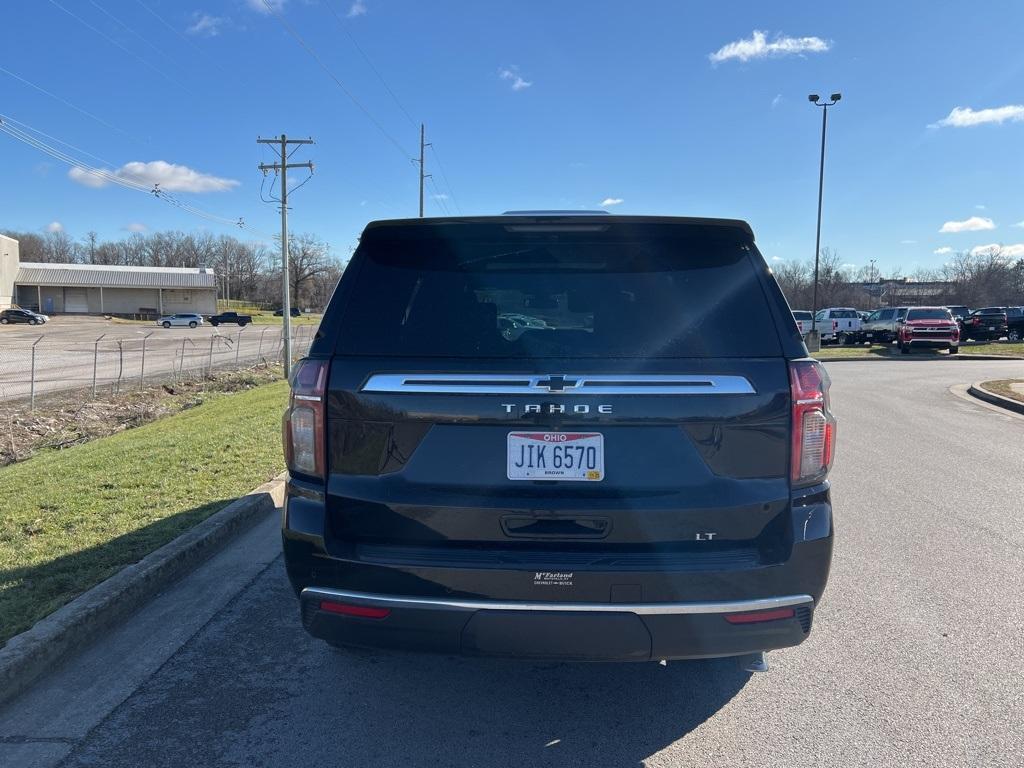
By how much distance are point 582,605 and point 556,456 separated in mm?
535

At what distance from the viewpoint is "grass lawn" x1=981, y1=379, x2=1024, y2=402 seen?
14.0 m

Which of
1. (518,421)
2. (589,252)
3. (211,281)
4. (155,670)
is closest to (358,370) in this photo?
(518,421)

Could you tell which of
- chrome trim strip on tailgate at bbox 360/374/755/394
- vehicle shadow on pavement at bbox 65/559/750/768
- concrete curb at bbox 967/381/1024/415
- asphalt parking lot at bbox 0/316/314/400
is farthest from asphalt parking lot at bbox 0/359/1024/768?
asphalt parking lot at bbox 0/316/314/400

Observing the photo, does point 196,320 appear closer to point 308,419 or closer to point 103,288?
point 103,288

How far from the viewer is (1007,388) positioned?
1514cm

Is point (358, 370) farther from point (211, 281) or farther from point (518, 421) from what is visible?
point (211, 281)

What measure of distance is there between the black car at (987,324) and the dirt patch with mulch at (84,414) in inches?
1342

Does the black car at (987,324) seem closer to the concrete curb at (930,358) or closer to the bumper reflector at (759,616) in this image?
the concrete curb at (930,358)

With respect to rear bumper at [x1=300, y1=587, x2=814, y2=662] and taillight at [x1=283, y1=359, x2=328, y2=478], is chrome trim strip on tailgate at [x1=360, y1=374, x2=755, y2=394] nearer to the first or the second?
taillight at [x1=283, y1=359, x2=328, y2=478]

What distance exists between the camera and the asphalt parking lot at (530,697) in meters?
2.80

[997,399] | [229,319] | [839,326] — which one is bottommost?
[997,399]

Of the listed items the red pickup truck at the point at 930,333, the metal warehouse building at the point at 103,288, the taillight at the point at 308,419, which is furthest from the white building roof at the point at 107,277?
the taillight at the point at 308,419

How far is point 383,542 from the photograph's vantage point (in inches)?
103

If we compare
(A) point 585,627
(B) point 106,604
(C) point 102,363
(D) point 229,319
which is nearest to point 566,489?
(A) point 585,627
